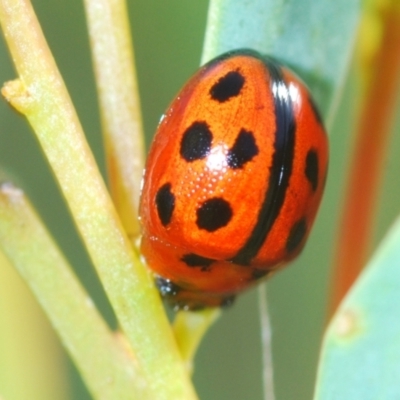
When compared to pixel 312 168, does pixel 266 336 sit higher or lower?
lower

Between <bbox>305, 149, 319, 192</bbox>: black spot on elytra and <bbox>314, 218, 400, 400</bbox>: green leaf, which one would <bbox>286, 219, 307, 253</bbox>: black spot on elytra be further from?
<bbox>314, 218, 400, 400</bbox>: green leaf

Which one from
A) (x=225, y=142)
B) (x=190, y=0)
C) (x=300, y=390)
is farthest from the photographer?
(x=300, y=390)

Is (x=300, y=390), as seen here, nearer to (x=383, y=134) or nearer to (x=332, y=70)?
(x=383, y=134)

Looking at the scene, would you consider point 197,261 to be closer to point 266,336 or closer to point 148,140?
point 266,336

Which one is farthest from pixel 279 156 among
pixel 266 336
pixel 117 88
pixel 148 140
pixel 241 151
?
pixel 148 140

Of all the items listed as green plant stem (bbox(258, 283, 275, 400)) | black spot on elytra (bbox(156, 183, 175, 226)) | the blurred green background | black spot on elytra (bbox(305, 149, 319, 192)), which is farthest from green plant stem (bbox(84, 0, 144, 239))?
the blurred green background

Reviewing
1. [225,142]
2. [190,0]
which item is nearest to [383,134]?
[225,142]

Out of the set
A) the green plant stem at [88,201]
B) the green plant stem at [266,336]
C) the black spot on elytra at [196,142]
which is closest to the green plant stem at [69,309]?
the green plant stem at [88,201]
